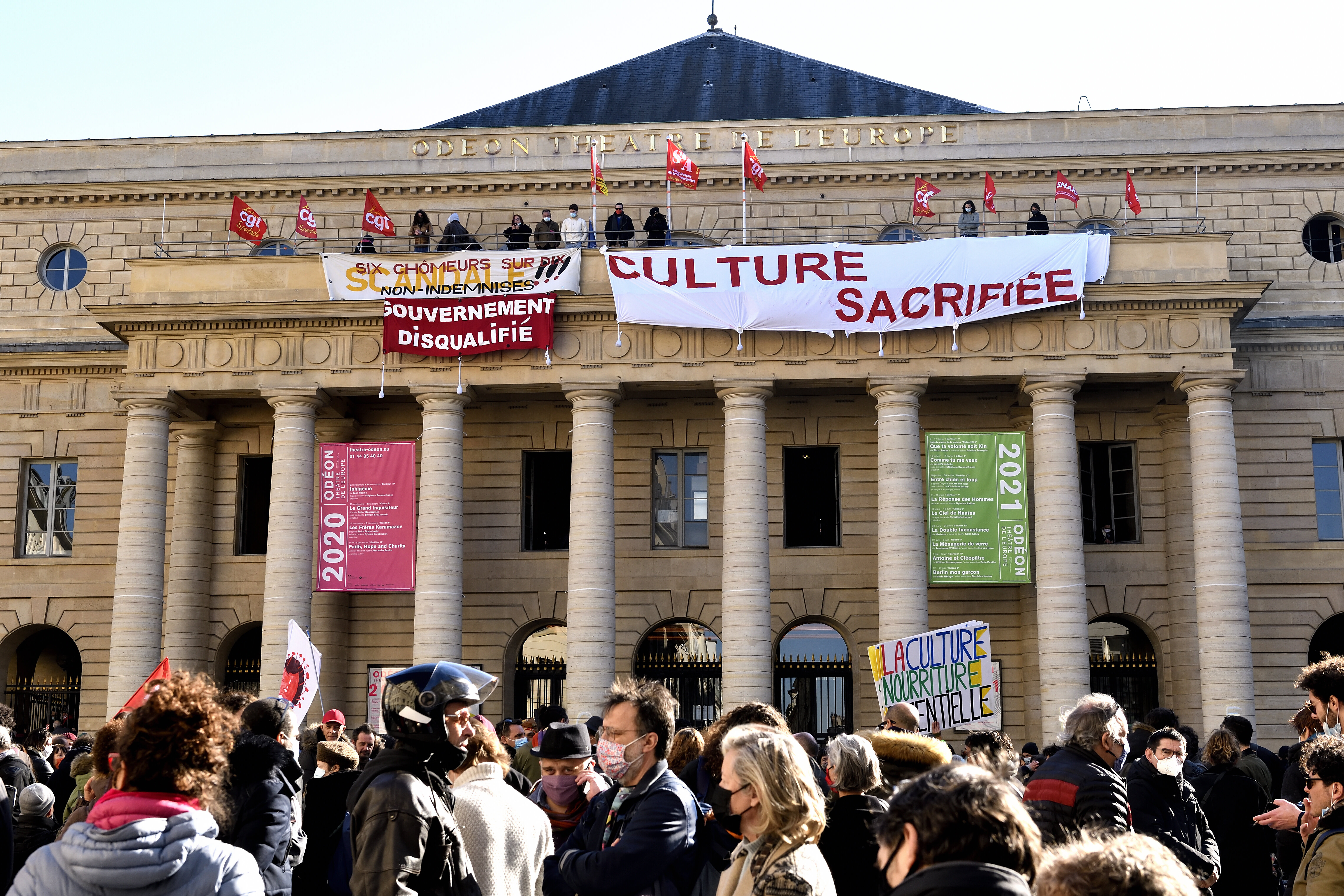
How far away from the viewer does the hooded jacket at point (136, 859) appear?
4203 millimetres

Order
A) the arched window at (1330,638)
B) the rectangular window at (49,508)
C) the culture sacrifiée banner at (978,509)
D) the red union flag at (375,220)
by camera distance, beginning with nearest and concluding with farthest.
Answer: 1. the culture sacrifiée banner at (978,509)
2. the red union flag at (375,220)
3. the arched window at (1330,638)
4. the rectangular window at (49,508)

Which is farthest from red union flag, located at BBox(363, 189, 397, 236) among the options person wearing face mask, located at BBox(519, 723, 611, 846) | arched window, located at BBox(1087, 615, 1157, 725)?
person wearing face mask, located at BBox(519, 723, 611, 846)

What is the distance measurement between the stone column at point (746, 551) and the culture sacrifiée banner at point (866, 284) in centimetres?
162

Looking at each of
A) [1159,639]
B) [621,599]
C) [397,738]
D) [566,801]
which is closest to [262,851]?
[397,738]

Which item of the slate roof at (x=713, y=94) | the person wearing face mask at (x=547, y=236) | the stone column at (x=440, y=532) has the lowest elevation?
the stone column at (x=440, y=532)

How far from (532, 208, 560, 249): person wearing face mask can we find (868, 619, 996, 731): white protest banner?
44.1 feet

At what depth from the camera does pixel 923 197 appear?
30438 mm

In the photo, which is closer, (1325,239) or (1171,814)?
(1171,814)

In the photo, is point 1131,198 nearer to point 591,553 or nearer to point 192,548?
point 591,553

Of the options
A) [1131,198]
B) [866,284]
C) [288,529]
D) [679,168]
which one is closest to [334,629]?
[288,529]

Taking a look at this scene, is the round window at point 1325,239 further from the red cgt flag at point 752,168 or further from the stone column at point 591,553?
the stone column at point 591,553

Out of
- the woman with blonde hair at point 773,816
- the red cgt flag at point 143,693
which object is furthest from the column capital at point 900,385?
the woman with blonde hair at point 773,816

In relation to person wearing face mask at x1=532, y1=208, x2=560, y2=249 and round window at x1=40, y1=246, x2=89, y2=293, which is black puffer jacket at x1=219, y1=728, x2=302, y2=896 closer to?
person wearing face mask at x1=532, y1=208, x2=560, y2=249

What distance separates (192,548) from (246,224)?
24.1 ft
